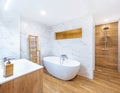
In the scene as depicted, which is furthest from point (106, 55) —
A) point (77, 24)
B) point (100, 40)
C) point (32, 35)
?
point (32, 35)

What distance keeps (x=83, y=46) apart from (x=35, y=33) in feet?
6.93

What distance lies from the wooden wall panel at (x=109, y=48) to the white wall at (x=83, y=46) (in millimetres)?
1057

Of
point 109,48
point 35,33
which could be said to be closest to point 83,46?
point 109,48

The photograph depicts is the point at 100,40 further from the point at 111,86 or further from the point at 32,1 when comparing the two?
the point at 32,1

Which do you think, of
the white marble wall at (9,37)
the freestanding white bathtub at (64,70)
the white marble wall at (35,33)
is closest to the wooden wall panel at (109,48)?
the freestanding white bathtub at (64,70)

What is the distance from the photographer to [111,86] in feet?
6.86

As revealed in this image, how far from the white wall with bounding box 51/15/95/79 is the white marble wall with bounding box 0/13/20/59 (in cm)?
183

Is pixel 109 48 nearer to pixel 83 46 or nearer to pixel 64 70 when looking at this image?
pixel 83 46

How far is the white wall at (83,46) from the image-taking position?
2.53m

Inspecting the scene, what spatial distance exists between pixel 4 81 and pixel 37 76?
56 centimetres

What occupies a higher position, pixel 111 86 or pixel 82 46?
pixel 82 46

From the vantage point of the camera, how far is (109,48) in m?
3.47

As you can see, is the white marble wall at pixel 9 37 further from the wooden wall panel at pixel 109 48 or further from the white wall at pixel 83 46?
the wooden wall panel at pixel 109 48

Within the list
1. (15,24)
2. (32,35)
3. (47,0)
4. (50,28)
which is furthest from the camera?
(50,28)
